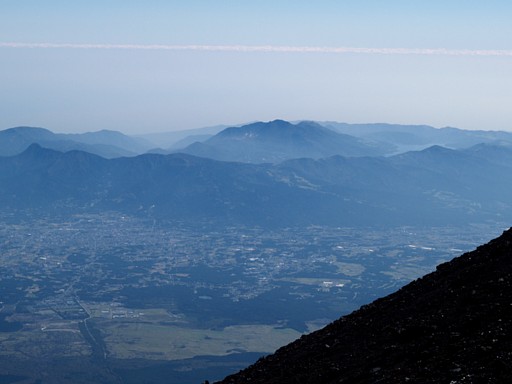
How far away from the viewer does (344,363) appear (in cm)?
2075

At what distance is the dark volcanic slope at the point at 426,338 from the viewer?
1623 cm

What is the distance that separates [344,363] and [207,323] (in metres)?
134

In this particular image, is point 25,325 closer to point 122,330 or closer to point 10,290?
point 122,330

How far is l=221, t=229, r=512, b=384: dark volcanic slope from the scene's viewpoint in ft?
53.3

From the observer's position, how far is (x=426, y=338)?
19562mm

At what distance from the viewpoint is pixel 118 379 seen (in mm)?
105625

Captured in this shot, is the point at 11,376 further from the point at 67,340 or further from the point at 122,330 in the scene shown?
the point at 122,330

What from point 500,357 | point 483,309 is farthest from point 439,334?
point 500,357

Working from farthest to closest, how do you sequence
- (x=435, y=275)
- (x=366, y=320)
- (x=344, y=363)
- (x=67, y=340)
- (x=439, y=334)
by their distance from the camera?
1. (x=67, y=340)
2. (x=435, y=275)
3. (x=366, y=320)
4. (x=344, y=363)
5. (x=439, y=334)

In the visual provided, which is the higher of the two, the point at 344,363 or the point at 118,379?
the point at 344,363

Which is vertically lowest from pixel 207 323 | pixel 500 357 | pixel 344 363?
pixel 207 323

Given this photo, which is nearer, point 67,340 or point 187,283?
point 67,340

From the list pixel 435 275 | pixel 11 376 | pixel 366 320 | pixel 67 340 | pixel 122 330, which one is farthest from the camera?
pixel 122 330

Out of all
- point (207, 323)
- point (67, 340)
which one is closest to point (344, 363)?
point (67, 340)
